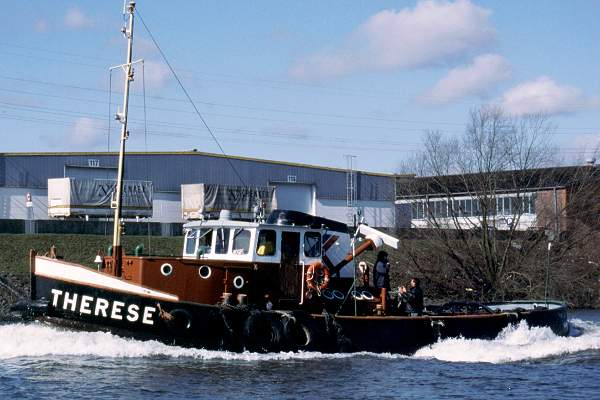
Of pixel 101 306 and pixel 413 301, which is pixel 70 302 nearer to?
pixel 101 306

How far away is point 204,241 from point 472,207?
19851 millimetres

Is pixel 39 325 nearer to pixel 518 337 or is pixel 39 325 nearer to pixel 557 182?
pixel 518 337

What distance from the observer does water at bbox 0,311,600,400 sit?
17469mm

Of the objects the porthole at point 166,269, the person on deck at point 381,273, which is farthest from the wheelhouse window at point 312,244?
the porthole at point 166,269

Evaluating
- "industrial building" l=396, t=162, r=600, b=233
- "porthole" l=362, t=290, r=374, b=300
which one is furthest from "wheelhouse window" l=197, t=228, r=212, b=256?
"industrial building" l=396, t=162, r=600, b=233

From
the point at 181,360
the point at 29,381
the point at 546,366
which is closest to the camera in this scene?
the point at 29,381

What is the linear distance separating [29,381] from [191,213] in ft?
108

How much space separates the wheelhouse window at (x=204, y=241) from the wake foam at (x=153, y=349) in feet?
7.84

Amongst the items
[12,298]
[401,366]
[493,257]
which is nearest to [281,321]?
[401,366]

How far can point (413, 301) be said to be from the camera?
2305 centimetres

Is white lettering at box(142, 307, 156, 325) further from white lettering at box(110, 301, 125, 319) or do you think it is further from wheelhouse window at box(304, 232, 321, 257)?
wheelhouse window at box(304, 232, 321, 257)

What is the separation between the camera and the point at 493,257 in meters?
38.2

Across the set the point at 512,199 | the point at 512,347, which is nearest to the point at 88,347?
the point at 512,347

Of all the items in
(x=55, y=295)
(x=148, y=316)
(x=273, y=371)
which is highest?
(x=55, y=295)
